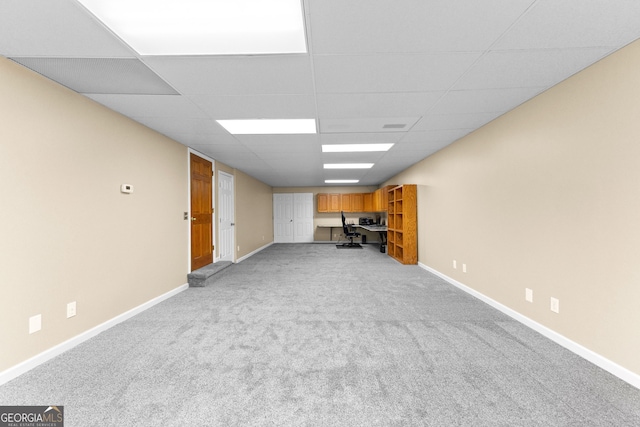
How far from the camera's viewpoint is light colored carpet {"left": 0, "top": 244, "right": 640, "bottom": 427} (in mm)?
1471

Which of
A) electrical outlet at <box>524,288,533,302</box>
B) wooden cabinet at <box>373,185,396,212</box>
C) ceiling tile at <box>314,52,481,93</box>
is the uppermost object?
ceiling tile at <box>314,52,481,93</box>

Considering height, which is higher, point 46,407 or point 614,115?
point 614,115

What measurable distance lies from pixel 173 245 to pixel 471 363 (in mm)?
3895

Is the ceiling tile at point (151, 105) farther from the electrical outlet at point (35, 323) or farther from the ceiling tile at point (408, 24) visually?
the electrical outlet at point (35, 323)

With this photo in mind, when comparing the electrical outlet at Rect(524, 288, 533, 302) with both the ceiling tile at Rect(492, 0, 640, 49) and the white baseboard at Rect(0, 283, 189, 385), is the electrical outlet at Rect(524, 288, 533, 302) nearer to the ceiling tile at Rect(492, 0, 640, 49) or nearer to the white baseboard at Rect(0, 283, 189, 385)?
the ceiling tile at Rect(492, 0, 640, 49)

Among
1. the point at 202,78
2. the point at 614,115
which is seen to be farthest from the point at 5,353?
the point at 614,115

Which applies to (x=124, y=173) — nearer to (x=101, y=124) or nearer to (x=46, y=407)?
(x=101, y=124)

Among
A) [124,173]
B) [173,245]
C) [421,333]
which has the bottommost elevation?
[421,333]

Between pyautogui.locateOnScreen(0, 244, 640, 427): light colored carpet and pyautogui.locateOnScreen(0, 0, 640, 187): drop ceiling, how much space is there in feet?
7.53

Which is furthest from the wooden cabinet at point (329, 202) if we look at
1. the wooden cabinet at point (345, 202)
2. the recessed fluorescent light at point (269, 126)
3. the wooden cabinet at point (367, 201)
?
the recessed fluorescent light at point (269, 126)

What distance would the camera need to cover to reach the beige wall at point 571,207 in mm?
1767

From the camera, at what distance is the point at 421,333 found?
2457 mm

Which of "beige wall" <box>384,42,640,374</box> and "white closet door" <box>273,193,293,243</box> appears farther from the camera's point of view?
"white closet door" <box>273,193,293,243</box>
